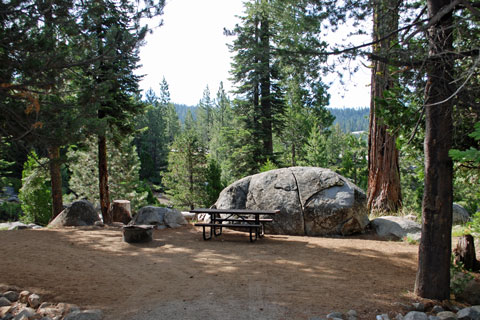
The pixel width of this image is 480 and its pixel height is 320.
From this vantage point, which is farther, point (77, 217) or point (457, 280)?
point (77, 217)

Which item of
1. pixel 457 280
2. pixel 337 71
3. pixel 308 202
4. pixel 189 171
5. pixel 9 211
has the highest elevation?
pixel 337 71

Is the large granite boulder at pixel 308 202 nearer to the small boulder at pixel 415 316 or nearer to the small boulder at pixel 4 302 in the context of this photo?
the small boulder at pixel 415 316

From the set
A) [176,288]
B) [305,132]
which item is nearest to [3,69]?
[176,288]

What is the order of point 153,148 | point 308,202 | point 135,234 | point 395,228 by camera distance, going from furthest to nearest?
point 153,148, point 308,202, point 395,228, point 135,234

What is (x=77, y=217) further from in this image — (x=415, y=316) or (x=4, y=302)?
(x=415, y=316)

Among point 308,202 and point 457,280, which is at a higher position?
point 308,202

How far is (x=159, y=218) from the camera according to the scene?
10250 millimetres

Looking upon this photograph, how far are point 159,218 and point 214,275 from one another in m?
5.20

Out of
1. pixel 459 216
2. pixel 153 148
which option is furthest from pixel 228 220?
pixel 153 148

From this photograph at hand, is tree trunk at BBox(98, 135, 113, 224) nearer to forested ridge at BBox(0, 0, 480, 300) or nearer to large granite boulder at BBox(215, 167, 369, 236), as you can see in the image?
forested ridge at BBox(0, 0, 480, 300)

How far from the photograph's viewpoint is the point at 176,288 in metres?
4.89

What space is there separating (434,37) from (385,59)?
2.12 ft

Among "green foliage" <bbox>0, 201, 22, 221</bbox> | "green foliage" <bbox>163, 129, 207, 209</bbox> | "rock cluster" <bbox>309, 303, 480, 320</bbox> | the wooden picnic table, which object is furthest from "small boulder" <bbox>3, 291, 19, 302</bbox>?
"green foliage" <bbox>0, 201, 22, 221</bbox>

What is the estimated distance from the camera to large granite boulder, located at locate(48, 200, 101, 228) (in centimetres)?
1075
